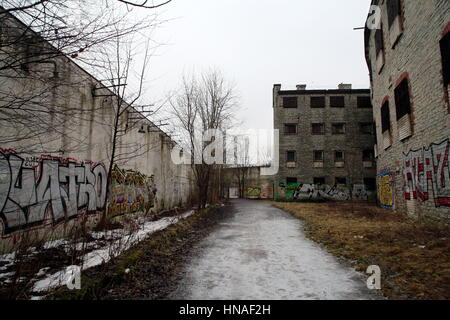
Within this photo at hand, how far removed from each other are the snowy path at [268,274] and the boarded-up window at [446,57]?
5819mm

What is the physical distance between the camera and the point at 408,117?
934 centimetres

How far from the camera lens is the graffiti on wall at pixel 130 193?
935 centimetres

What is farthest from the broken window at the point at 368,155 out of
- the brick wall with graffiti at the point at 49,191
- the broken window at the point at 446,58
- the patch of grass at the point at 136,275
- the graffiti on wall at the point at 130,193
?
the patch of grass at the point at 136,275

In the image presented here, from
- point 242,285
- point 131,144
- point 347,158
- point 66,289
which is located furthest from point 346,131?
point 66,289

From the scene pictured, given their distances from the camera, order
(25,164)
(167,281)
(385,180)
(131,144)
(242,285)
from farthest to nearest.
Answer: (385,180)
(131,144)
(25,164)
(167,281)
(242,285)

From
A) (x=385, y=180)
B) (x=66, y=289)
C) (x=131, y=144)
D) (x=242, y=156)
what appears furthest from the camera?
(x=242, y=156)

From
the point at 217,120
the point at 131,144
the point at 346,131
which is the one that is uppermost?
the point at 346,131

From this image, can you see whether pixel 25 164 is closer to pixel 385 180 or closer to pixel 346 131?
pixel 385 180

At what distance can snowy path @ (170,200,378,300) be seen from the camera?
3.32 m

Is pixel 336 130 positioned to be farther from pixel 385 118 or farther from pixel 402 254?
pixel 402 254

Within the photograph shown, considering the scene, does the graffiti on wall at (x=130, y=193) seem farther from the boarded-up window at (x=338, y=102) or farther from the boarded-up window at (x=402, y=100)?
the boarded-up window at (x=338, y=102)

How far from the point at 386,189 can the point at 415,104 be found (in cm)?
565
